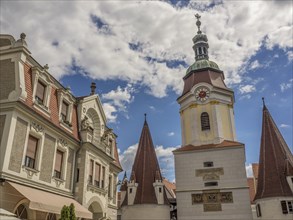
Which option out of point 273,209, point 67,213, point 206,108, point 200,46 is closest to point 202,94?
point 206,108

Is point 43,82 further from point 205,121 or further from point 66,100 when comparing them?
point 205,121

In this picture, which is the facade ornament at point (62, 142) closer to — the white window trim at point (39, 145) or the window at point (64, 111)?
the window at point (64, 111)

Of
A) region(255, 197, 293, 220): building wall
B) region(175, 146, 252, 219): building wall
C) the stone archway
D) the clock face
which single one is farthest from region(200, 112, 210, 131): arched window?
the stone archway

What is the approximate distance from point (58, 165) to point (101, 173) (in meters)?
5.14

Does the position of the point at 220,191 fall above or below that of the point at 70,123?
below

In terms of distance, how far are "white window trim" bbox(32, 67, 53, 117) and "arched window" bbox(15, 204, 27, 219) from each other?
5.45 meters

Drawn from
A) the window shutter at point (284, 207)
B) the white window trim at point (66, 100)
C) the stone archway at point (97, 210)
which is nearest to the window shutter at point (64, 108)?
the white window trim at point (66, 100)

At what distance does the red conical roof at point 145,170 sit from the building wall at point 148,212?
545mm

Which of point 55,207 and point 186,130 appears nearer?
point 55,207

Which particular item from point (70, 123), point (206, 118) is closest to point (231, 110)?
point (206, 118)

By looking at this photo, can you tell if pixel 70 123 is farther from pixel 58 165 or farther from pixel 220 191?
pixel 220 191

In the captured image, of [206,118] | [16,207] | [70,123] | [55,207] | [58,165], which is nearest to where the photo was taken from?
[16,207]

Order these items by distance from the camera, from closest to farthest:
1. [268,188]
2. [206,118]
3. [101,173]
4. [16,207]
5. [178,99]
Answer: [16,207] < [101,173] < [268,188] < [206,118] < [178,99]

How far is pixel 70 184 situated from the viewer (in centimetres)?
1891
